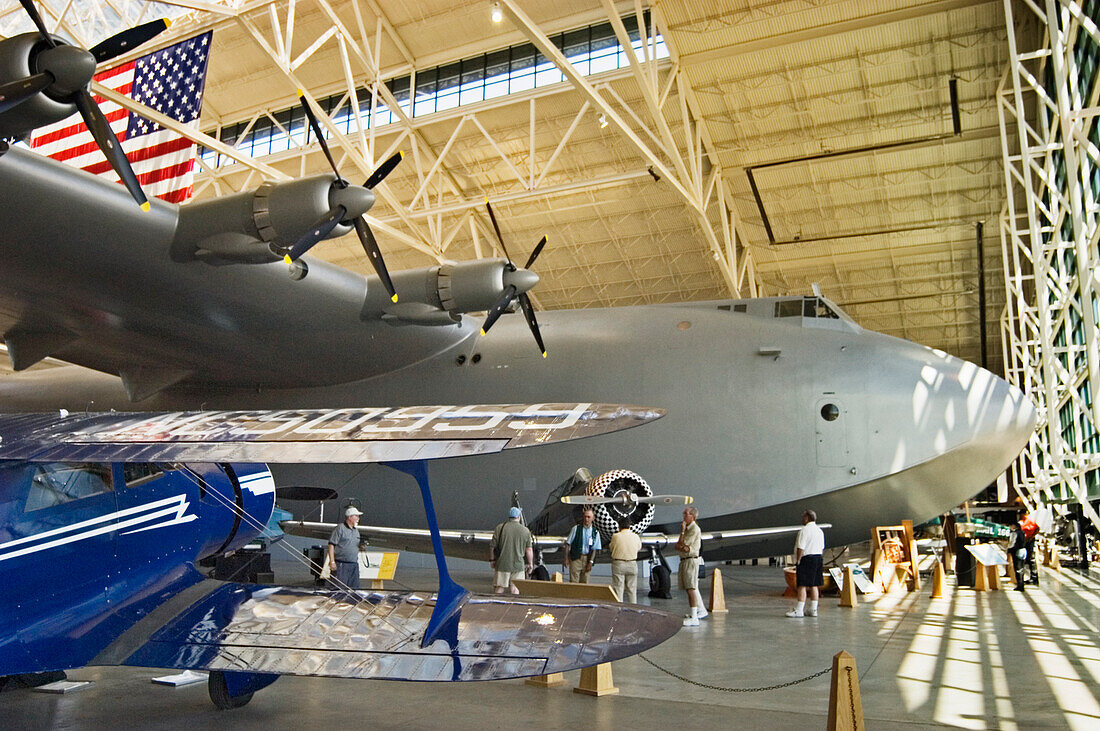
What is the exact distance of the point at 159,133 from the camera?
1669 centimetres

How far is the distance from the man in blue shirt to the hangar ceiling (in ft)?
31.2

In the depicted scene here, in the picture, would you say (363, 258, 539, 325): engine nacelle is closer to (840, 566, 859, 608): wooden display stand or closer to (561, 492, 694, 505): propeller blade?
(561, 492, 694, 505): propeller blade

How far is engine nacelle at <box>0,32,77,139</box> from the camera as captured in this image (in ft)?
26.3

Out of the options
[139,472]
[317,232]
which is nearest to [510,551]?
[317,232]

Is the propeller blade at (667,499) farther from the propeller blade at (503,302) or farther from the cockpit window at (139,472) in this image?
the cockpit window at (139,472)

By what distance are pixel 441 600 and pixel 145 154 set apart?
50.2 ft

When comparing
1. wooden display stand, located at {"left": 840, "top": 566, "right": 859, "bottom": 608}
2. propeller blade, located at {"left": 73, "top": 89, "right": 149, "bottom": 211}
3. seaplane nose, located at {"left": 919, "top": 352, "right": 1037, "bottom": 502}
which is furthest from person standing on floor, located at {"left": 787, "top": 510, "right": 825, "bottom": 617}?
propeller blade, located at {"left": 73, "top": 89, "right": 149, "bottom": 211}

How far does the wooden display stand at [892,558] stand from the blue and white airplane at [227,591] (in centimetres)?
1074

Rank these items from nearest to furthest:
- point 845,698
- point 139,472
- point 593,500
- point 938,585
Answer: point 845,698 < point 139,472 < point 593,500 < point 938,585

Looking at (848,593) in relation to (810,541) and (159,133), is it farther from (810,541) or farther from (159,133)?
(159,133)

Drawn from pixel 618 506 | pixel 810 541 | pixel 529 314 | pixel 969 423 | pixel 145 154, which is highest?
pixel 145 154

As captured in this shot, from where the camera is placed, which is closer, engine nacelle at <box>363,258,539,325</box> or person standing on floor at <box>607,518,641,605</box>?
person standing on floor at <box>607,518,641,605</box>

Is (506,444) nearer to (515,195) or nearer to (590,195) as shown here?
(515,195)

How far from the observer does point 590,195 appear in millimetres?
28688
